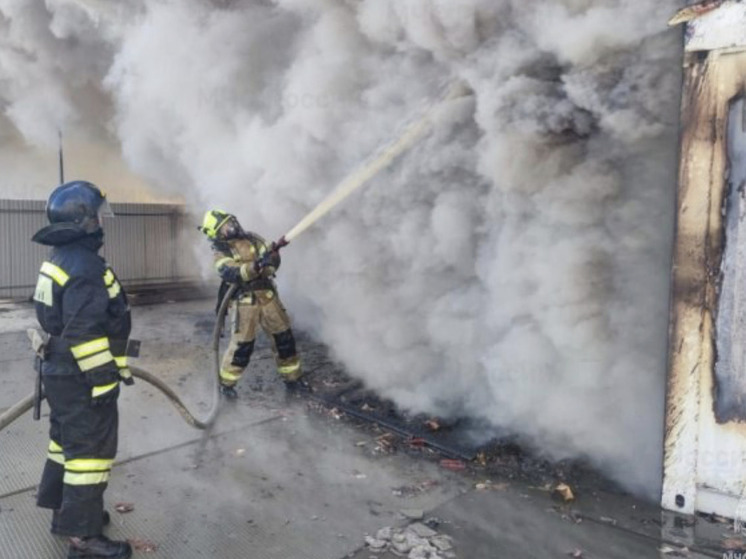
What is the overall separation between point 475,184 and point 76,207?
2.73 meters

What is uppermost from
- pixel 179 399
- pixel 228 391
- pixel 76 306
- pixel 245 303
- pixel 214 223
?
pixel 214 223

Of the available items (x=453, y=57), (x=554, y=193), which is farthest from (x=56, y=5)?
(x=554, y=193)

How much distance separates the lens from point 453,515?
11.2 ft

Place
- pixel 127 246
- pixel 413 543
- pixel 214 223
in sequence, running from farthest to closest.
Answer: pixel 127 246
pixel 214 223
pixel 413 543

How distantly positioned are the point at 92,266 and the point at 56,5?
692cm

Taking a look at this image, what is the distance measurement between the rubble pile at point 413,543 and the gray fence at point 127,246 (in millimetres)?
10105

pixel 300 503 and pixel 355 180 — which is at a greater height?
pixel 355 180

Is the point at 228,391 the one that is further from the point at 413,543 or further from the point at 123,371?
the point at 413,543

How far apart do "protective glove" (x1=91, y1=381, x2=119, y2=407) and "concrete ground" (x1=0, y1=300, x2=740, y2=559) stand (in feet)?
2.58

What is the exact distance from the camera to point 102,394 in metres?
2.87

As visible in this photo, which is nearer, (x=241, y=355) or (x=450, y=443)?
(x=450, y=443)

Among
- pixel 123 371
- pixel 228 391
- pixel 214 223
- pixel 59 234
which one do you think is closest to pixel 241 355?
pixel 228 391

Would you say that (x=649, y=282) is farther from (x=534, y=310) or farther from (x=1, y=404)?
(x=1, y=404)

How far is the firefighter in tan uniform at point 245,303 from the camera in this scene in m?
5.50
